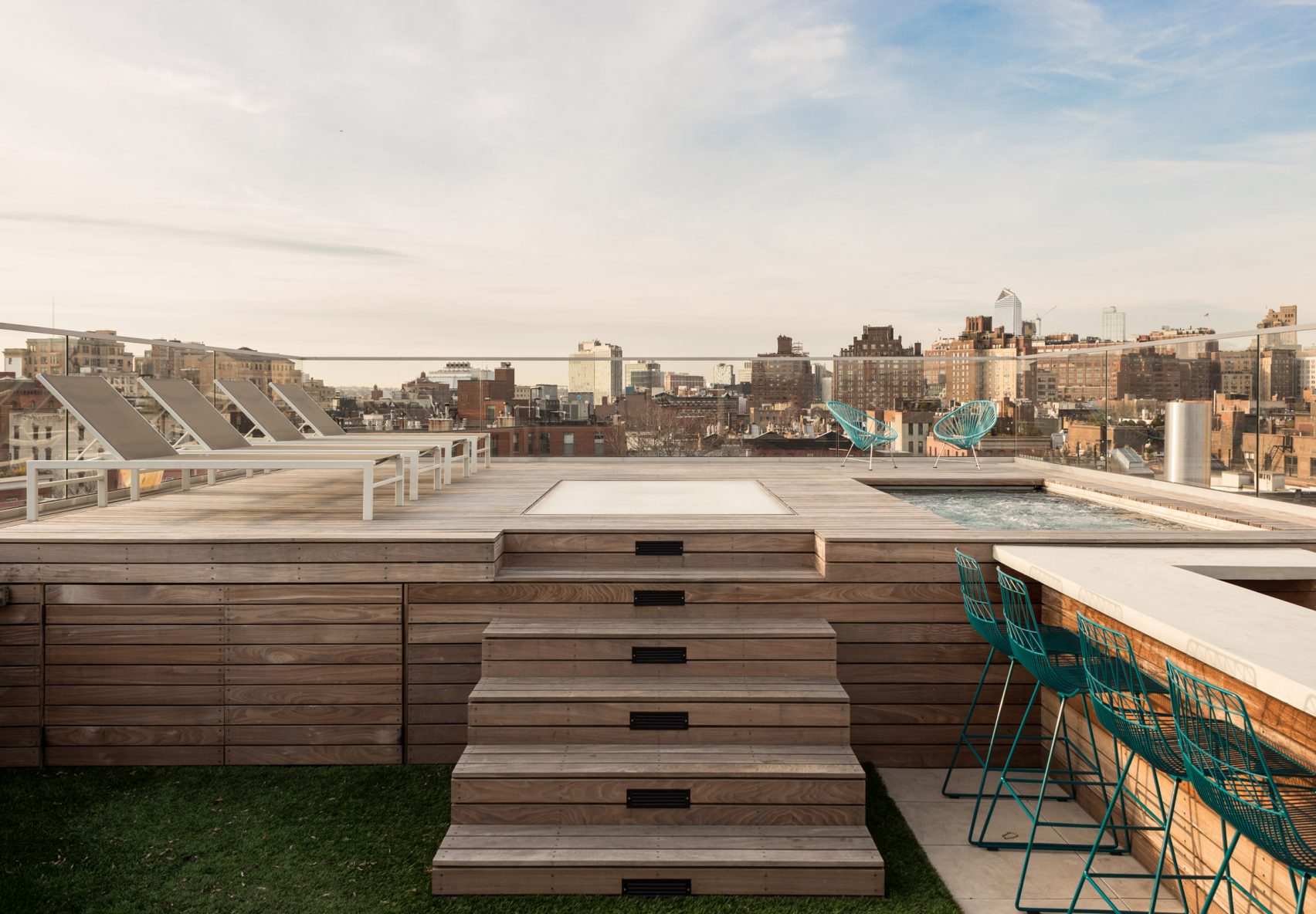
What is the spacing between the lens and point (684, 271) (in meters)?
14.0

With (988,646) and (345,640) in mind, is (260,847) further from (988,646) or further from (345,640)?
(988,646)

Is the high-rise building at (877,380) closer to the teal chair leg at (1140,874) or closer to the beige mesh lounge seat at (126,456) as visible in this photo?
the beige mesh lounge seat at (126,456)

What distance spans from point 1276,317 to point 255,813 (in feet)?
75.9

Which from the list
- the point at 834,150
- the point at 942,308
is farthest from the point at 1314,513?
the point at 942,308

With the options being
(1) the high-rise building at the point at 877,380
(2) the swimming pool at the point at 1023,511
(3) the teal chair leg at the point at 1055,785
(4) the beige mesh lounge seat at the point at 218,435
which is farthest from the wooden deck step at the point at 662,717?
(1) the high-rise building at the point at 877,380

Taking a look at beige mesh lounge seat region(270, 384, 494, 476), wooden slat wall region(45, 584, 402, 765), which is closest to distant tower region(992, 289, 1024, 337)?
beige mesh lounge seat region(270, 384, 494, 476)

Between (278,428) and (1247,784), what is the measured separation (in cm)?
616

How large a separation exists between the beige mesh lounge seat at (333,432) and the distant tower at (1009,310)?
984 cm

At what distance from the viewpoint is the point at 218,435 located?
200 inches

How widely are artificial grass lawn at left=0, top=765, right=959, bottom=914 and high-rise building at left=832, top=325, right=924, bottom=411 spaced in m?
4.63

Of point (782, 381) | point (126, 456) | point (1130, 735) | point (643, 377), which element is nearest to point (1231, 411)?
point (1130, 735)

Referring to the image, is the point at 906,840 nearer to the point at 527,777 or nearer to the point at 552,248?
the point at 527,777

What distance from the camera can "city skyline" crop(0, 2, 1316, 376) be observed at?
9500 millimetres

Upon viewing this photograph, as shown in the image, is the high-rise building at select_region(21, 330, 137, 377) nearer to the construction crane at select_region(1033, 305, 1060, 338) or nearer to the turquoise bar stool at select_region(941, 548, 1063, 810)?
the turquoise bar stool at select_region(941, 548, 1063, 810)
